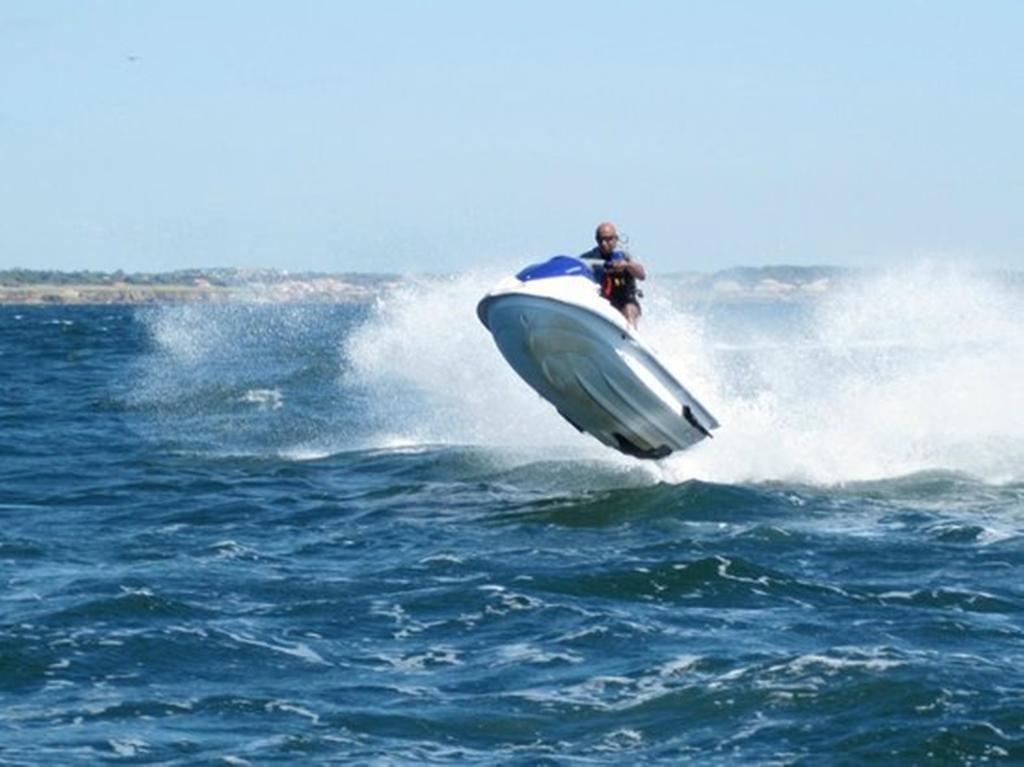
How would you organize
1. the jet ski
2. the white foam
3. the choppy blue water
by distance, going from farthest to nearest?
the white foam, the jet ski, the choppy blue water

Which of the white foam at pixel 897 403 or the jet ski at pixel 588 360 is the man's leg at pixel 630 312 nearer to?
the jet ski at pixel 588 360

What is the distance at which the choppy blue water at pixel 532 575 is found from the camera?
1104 centimetres

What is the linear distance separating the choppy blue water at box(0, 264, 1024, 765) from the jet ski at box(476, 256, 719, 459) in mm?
622

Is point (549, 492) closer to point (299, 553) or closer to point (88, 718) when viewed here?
point (299, 553)

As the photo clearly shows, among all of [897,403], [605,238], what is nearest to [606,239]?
[605,238]

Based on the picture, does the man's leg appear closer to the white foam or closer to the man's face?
the man's face

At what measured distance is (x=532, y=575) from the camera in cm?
1516

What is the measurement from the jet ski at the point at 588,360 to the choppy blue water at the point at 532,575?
622 millimetres

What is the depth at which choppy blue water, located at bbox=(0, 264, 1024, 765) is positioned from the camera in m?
11.0

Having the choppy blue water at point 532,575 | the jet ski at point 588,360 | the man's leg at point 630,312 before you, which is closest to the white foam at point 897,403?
the choppy blue water at point 532,575

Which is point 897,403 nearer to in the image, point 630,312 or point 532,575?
point 630,312

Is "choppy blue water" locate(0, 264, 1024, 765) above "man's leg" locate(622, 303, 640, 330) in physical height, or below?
below

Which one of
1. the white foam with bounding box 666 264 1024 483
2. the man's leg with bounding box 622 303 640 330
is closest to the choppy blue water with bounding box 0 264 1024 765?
the white foam with bounding box 666 264 1024 483

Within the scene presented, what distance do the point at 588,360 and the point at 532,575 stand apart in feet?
15.1
